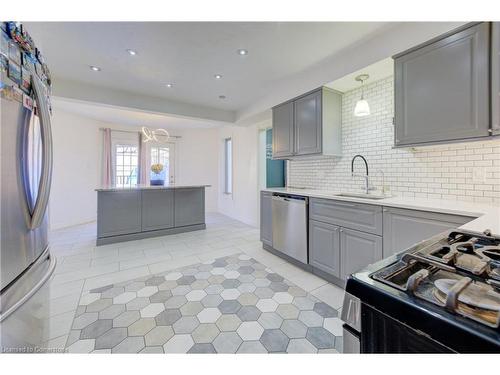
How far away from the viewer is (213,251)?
11.0ft

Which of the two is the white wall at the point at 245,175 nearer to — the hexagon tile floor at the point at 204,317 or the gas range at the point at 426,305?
the hexagon tile floor at the point at 204,317

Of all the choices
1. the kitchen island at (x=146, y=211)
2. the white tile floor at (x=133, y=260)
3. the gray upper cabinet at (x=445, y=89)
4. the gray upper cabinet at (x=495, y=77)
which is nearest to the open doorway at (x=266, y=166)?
the white tile floor at (x=133, y=260)

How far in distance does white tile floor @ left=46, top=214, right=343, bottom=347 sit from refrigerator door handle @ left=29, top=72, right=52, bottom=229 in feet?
3.01

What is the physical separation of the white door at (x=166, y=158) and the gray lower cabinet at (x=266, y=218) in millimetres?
4339

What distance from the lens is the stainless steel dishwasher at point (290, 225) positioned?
264 cm

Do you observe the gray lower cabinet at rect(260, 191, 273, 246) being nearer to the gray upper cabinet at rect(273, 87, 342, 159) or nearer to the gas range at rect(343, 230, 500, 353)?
the gray upper cabinet at rect(273, 87, 342, 159)

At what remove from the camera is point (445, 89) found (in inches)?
67.6

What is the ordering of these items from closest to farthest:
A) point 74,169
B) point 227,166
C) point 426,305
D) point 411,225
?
point 426,305 < point 411,225 < point 74,169 < point 227,166

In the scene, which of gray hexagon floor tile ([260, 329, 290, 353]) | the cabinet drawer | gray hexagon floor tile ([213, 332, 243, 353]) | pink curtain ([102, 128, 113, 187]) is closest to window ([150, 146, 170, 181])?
pink curtain ([102, 128, 113, 187])

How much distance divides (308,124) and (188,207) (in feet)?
9.64

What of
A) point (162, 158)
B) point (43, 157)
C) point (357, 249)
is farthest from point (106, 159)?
point (357, 249)

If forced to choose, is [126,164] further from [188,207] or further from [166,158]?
[188,207]
